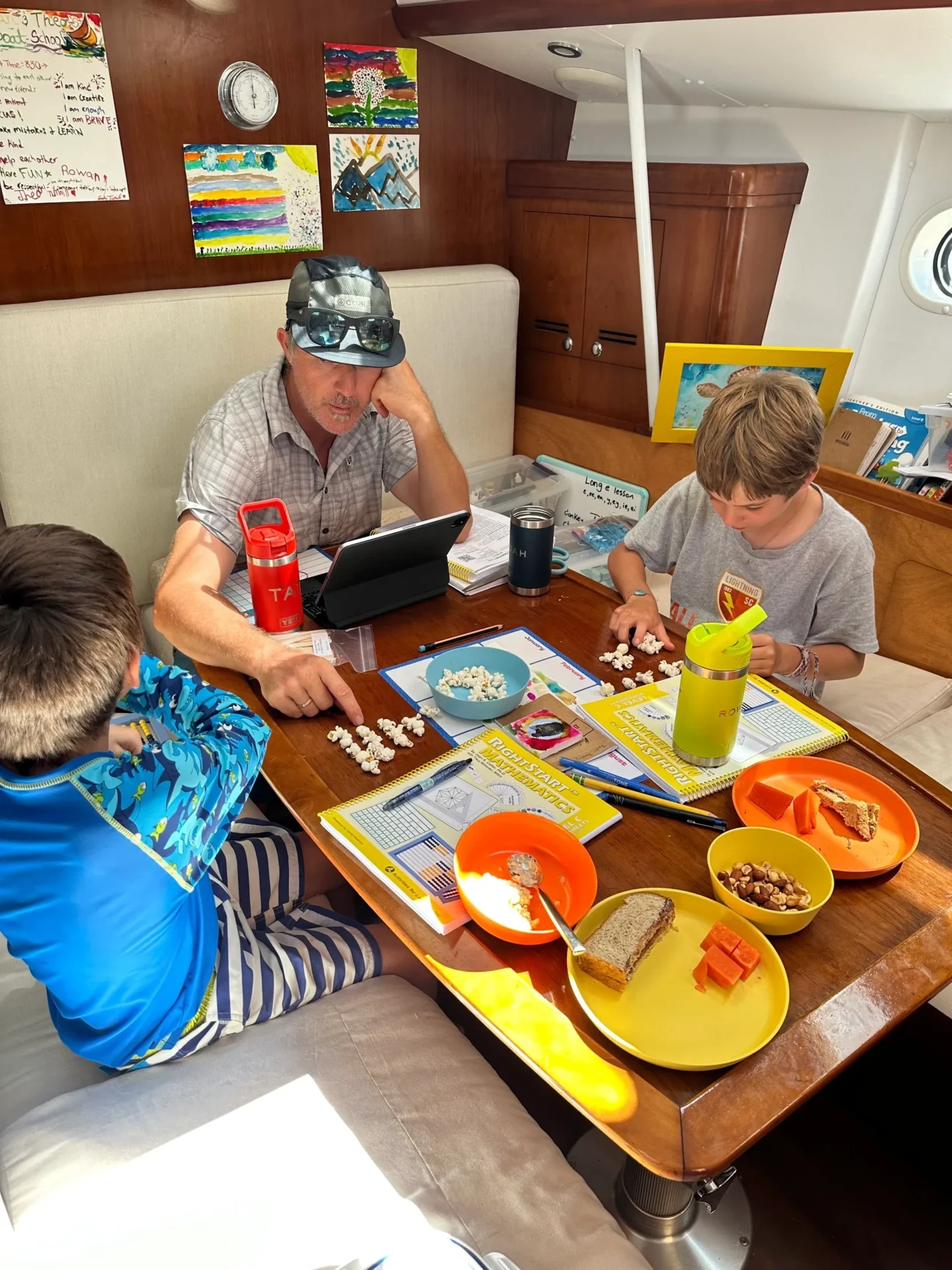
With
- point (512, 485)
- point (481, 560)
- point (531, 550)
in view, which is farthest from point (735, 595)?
point (512, 485)

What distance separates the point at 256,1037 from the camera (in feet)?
3.89

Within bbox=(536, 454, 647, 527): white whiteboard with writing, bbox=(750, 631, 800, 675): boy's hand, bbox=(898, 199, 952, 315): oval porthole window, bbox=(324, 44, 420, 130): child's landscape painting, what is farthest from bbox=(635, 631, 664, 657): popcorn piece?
bbox=(324, 44, 420, 130): child's landscape painting

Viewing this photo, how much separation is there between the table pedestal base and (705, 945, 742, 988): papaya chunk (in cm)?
49

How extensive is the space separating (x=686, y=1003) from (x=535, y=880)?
0.21 m

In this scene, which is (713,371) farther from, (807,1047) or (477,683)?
(807,1047)

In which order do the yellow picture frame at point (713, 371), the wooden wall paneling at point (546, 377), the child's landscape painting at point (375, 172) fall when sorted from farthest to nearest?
the wooden wall paneling at point (546, 377)
the child's landscape painting at point (375, 172)
the yellow picture frame at point (713, 371)

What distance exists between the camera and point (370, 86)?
252 cm

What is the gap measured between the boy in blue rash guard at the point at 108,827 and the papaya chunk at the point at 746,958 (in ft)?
1.99

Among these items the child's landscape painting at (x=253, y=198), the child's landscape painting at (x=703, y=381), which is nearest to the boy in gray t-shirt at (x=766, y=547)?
the child's landscape painting at (x=703, y=381)

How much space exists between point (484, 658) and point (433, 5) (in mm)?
1970

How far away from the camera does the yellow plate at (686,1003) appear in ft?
2.82

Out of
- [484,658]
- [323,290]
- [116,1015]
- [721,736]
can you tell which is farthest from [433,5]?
[116,1015]

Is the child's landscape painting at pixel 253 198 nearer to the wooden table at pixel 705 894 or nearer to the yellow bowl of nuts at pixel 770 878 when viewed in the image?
the wooden table at pixel 705 894

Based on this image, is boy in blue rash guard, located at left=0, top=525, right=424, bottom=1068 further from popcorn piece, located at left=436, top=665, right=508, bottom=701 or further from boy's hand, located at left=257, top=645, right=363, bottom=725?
popcorn piece, located at left=436, top=665, right=508, bottom=701
